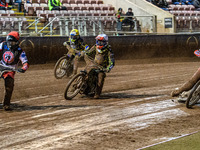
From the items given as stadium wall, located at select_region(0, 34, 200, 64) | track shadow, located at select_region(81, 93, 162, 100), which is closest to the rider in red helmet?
track shadow, located at select_region(81, 93, 162, 100)

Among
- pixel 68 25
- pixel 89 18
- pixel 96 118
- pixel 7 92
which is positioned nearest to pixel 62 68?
pixel 68 25

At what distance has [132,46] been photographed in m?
22.6

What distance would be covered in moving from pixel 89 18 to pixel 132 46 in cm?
310

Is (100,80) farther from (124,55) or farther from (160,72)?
(124,55)

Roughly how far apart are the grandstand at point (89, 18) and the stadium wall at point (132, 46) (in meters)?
0.39

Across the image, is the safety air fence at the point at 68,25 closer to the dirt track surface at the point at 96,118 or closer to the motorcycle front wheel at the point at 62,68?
the motorcycle front wheel at the point at 62,68

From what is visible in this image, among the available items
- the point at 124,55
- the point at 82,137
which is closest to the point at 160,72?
the point at 124,55

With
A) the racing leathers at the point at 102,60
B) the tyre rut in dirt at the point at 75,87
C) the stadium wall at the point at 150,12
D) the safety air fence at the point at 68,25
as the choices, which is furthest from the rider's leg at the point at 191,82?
the stadium wall at the point at 150,12

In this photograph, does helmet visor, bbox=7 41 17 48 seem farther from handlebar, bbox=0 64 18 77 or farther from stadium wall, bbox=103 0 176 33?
stadium wall, bbox=103 0 176 33

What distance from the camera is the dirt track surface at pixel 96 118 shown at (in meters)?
7.20

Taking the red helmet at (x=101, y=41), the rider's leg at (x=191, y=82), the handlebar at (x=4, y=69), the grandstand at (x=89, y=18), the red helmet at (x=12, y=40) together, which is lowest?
→ the rider's leg at (x=191, y=82)

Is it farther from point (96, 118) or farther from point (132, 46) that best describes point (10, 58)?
point (132, 46)

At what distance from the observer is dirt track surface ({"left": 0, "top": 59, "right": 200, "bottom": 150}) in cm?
720

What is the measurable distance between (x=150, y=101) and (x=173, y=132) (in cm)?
341
